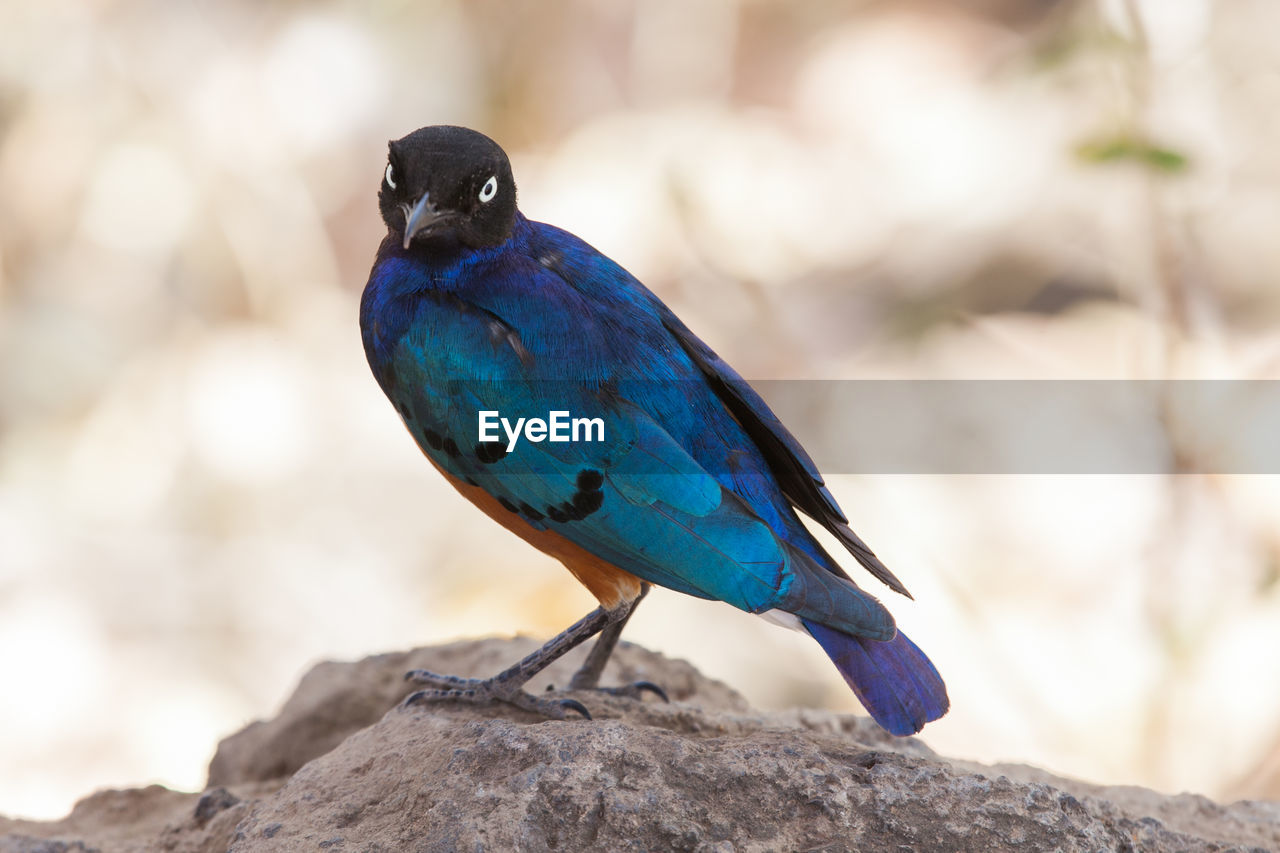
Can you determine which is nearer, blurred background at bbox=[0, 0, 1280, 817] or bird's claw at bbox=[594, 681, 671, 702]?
bird's claw at bbox=[594, 681, 671, 702]

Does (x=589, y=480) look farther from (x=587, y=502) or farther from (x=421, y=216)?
(x=421, y=216)

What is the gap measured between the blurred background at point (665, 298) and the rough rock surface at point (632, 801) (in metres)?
3.29

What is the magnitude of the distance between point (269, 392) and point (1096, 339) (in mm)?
5157

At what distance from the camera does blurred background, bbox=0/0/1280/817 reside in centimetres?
734

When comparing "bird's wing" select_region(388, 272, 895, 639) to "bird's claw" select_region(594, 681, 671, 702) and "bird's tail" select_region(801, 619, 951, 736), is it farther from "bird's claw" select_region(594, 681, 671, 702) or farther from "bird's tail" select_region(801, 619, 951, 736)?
"bird's claw" select_region(594, 681, 671, 702)

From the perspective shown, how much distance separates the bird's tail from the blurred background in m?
3.62

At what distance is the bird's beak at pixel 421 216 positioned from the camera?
12.5 feet

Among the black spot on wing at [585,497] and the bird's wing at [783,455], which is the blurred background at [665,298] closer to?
the bird's wing at [783,455]

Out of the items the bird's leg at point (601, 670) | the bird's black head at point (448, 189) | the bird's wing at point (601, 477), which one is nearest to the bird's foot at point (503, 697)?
the bird's leg at point (601, 670)

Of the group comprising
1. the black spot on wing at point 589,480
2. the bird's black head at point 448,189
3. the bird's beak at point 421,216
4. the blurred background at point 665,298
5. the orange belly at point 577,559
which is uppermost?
the blurred background at point 665,298

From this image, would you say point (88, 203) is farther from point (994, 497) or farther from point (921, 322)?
point (994, 497)

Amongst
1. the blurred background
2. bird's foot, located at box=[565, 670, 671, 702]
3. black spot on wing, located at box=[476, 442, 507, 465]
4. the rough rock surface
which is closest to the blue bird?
black spot on wing, located at box=[476, 442, 507, 465]

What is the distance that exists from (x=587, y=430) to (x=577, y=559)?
396 mm

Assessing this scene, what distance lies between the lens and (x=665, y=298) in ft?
28.2
